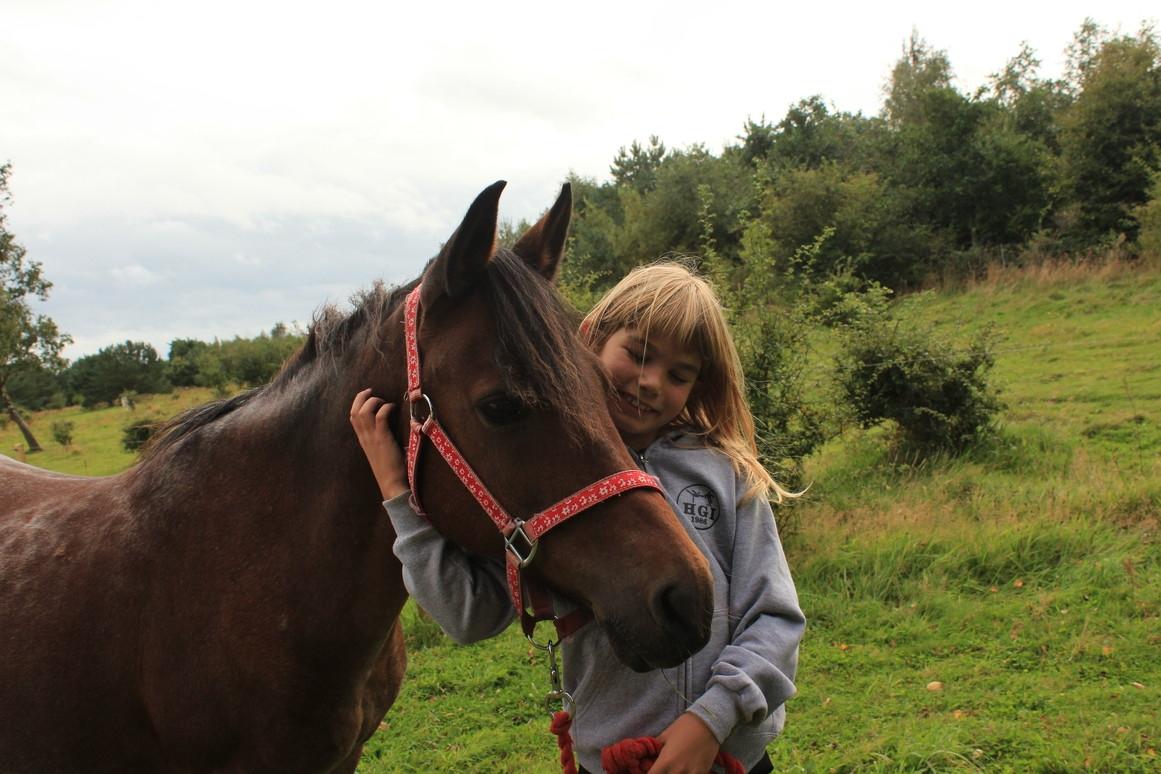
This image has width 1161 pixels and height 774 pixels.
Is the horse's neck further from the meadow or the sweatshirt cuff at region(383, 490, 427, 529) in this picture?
the meadow

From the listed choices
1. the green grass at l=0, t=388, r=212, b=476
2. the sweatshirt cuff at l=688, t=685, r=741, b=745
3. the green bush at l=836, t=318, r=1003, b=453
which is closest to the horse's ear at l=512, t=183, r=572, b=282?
the sweatshirt cuff at l=688, t=685, r=741, b=745

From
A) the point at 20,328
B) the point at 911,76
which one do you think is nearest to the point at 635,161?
the point at 911,76

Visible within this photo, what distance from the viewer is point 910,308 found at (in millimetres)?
8461

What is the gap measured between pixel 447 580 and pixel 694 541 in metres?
0.64

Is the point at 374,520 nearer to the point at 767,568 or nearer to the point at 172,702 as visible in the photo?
the point at 172,702

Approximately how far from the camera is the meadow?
12.9ft

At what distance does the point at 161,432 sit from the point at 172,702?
877mm

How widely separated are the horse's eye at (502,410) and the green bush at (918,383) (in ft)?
22.3

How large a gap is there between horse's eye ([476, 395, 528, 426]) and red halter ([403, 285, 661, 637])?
0.41ft

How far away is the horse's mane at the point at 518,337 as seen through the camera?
5.54 feet

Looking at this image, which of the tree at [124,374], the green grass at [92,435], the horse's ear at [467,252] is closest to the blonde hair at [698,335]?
the horse's ear at [467,252]

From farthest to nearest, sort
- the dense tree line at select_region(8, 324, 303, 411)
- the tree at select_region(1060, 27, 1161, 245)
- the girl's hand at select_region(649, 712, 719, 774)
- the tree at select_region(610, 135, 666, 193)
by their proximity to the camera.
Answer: the tree at select_region(610, 135, 666, 193) → the dense tree line at select_region(8, 324, 303, 411) → the tree at select_region(1060, 27, 1161, 245) → the girl's hand at select_region(649, 712, 719, 774)

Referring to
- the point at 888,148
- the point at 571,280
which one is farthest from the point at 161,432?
the point at 888,148

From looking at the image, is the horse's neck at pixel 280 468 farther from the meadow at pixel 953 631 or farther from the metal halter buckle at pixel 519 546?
the meadow at pixel 953 631
